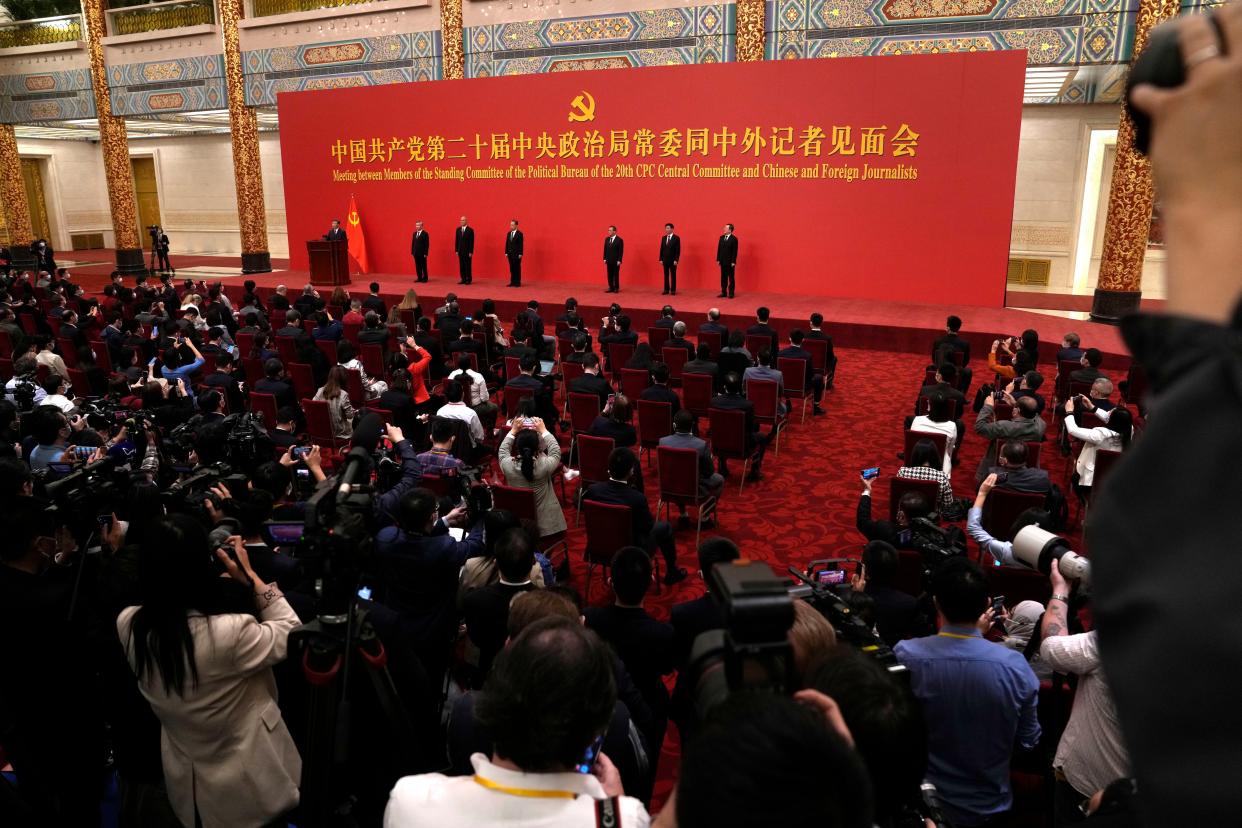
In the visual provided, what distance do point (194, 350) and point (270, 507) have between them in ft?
15.7

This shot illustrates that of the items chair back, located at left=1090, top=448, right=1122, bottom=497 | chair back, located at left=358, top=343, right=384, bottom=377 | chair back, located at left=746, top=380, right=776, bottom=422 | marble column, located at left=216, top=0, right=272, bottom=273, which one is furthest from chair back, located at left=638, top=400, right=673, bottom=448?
marble column, located at left=216, top=0, right=272, bottom=273

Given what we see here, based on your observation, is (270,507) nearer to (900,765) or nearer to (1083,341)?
(900,765)

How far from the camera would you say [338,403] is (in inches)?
245

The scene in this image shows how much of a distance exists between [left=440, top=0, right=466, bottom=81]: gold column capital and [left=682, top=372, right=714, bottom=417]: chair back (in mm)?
9983

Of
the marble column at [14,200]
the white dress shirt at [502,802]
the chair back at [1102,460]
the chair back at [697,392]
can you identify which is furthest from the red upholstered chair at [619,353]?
the marble column at [14,200]

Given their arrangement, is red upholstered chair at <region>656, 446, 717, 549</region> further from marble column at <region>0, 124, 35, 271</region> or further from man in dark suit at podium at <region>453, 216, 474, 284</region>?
marble column at <region>0, 124, 35, 271</region>

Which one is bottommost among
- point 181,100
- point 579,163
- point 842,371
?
point 842,371

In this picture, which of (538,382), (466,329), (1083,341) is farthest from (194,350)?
(1083,341)

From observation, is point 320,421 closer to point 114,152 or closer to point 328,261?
point 328,261

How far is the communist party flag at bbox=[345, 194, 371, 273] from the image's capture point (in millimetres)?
15711

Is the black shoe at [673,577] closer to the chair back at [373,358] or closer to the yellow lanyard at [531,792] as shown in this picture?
the yellow lanyard at [531,792]

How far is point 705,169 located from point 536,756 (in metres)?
12.7

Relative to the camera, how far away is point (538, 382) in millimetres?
6508

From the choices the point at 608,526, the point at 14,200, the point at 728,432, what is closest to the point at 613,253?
the point at 728,432
